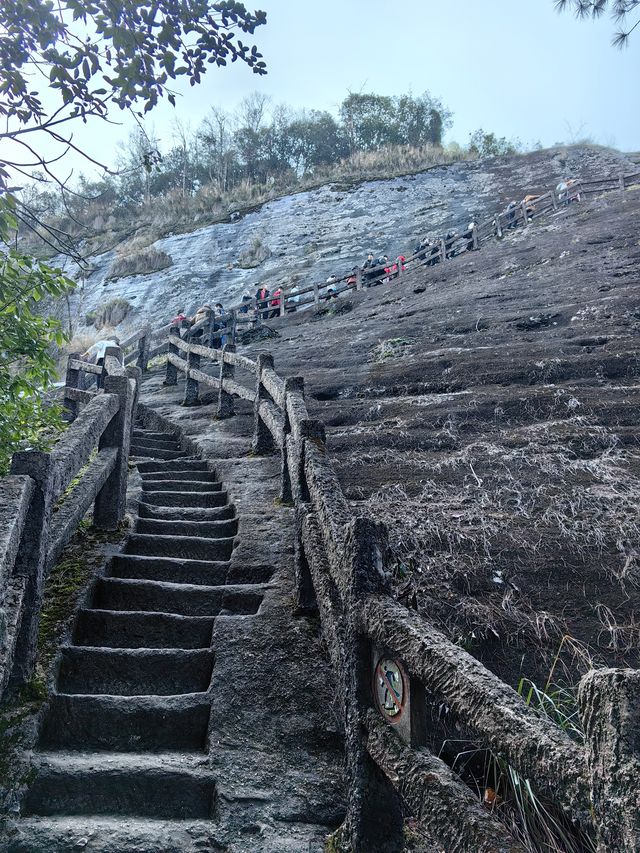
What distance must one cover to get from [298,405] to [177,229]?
31.2 m

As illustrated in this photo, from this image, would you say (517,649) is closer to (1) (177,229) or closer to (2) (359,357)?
(2) (359,357)

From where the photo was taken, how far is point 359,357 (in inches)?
445

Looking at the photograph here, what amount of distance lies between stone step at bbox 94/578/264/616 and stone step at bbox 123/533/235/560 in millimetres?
739

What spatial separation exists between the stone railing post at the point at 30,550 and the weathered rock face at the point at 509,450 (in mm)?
1866

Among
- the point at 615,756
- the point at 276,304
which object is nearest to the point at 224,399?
the point at 615,756

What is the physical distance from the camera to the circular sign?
2148 mm

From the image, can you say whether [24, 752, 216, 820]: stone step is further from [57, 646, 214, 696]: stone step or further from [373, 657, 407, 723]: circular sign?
[373, 657, 407, 723]: circular sign

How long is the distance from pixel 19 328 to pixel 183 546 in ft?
6.23

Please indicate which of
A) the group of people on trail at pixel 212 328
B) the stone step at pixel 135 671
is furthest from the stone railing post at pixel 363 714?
the group of people on trail at pixel 212 328

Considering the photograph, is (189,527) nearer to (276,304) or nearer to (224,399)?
(224,399)

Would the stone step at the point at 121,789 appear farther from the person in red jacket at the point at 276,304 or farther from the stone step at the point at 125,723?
the person in red jacket at the point at 276,304

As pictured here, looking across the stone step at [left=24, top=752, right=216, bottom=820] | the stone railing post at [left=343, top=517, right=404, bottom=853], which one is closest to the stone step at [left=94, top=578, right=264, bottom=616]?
the stone step at [left=24, top=752, right=216, bottom=820]

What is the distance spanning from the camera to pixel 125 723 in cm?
311

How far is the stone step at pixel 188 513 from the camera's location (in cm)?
562
